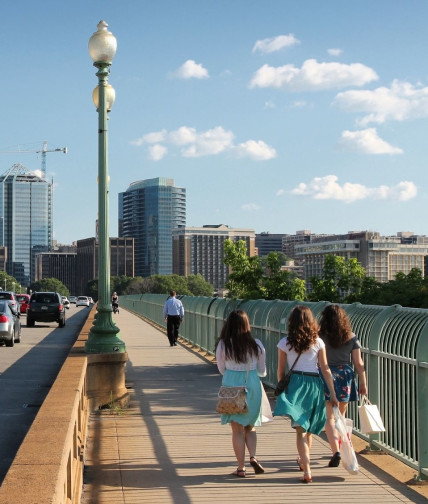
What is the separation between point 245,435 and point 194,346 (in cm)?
1788

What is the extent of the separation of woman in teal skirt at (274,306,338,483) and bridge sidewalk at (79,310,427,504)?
1.48 feet

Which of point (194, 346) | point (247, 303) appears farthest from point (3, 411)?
point (194, 346)

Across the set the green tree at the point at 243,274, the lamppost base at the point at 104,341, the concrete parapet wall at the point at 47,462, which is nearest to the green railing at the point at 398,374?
the concrete parapet wall at the point at 47,462

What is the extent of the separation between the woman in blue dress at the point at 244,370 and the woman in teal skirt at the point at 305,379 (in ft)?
0.90

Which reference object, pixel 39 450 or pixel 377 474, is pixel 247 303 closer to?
pixel 377 474

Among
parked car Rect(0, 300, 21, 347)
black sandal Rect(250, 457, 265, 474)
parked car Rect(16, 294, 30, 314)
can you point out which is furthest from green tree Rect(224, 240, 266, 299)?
parked car Rect(16, 294, 30, 314)

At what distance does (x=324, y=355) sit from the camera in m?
7.71

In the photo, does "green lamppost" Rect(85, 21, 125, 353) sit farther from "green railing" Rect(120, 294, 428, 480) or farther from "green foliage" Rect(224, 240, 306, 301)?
"green foliage" Rect(224, 240, 306, 301)

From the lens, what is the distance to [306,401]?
7754mm

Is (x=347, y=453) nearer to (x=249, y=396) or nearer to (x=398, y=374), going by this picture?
(x=249, y=396)

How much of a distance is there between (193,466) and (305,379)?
1.43 metres

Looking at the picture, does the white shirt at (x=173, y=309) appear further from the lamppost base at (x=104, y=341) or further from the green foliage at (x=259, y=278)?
the lamppost base at (x=104, y=341)

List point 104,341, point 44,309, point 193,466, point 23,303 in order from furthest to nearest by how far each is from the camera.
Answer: point 23,303
point 44,309
point 104,341
point 193,466

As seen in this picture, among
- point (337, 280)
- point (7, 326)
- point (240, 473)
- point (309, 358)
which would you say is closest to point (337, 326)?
point (309, 358)
